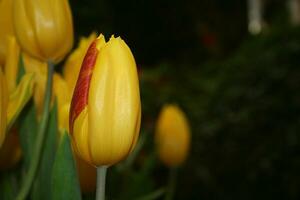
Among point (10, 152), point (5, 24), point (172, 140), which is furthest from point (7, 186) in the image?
point (172, 140)

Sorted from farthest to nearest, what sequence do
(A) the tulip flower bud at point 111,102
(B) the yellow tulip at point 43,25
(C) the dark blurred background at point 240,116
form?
(C) the dark blurred background at point 240,116 < (B) the yellow tulip at point 43,25 < (A) the tulip flower bud at point 111,102

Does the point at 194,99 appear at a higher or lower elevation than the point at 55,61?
higher

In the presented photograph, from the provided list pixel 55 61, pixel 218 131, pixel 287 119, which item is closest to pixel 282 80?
pixel 287 119

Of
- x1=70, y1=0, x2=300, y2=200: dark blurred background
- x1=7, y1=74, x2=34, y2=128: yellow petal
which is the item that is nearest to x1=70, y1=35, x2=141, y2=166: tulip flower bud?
x1=7, y1=74, x2=34, y2=128: yellow petal

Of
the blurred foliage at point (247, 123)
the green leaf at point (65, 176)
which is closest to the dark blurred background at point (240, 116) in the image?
the blurred foliage at point (247, 123)

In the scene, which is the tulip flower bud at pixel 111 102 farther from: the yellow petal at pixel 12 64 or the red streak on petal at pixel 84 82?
the yellow petal at pixel 12 64

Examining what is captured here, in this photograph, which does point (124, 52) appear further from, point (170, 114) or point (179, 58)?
point (179, 58)

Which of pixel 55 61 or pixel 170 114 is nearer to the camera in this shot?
pixel 55 61
